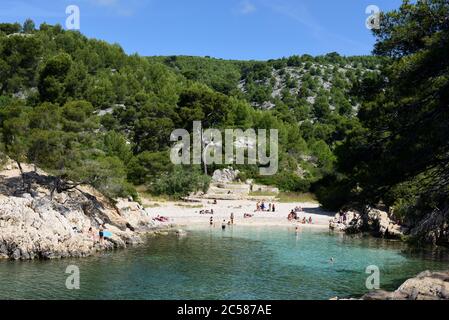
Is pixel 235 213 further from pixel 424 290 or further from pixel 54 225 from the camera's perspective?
pixel 424 290

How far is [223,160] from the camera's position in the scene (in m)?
69.5

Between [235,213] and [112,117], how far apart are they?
28.9m

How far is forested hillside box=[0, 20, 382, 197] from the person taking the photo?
32438 millimetres

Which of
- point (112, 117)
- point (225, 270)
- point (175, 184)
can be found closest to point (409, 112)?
point (225, 270)

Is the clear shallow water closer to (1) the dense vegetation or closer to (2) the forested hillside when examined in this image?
(1) the dense vegetation

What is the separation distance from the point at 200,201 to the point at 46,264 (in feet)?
99.2

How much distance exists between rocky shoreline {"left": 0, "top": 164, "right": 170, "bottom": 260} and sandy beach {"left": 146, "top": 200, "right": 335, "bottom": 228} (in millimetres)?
8222

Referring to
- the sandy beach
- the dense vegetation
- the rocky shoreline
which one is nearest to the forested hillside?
the rocky shoreline

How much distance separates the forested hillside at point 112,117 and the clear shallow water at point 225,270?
724cm

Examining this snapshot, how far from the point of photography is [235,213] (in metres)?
50.2

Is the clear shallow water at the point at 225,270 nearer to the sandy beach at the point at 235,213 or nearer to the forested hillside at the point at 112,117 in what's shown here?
the forested hillside at the point at 112,117

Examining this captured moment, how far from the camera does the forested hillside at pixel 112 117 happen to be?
32.4 m

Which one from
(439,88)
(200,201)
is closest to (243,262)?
(439,88)
